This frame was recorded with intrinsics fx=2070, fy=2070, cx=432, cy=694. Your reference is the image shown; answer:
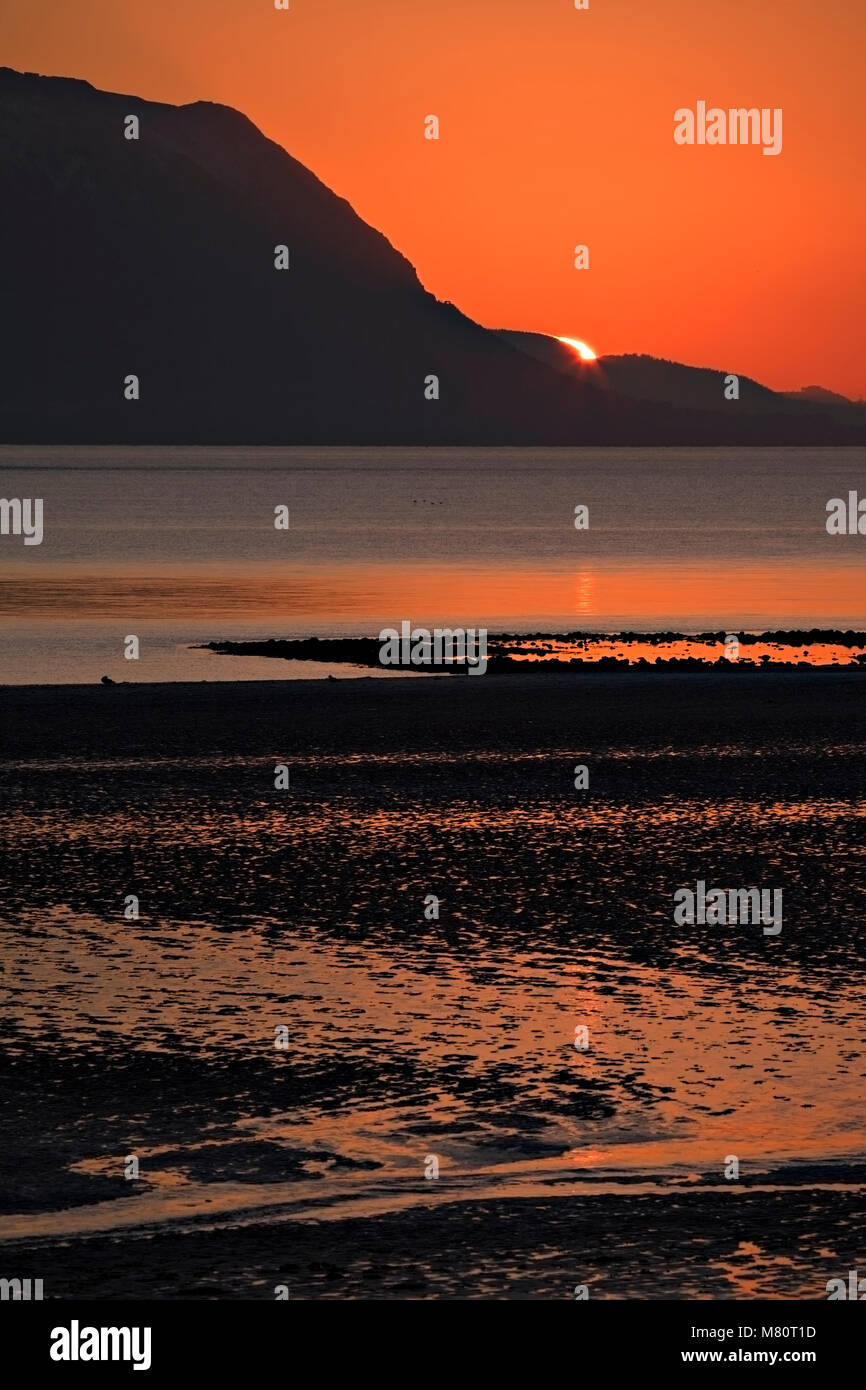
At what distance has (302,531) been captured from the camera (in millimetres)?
129750

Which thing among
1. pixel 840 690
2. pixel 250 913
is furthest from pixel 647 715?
pixel 250 913

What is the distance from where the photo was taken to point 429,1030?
13898mm

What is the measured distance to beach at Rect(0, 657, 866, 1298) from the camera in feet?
31.7

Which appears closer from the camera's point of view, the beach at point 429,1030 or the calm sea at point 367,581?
the beach at point 429,1030

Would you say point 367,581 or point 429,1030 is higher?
point 367,581

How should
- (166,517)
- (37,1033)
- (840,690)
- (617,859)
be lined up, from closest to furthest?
(37,1033) < (617,859) < (840,690) < (166,517)

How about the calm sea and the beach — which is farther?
the calm sea

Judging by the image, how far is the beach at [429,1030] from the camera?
9656 mm

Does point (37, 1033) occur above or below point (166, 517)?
below

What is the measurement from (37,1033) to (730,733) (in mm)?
20135

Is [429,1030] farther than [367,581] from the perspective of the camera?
No

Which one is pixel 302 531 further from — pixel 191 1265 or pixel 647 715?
pixel 191 1265

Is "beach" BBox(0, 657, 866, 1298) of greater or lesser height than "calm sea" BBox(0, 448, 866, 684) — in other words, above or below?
below
